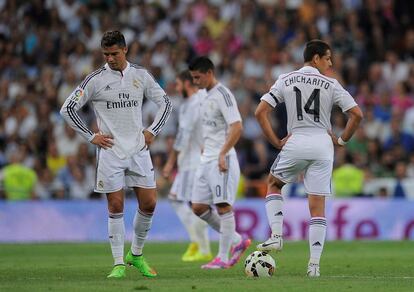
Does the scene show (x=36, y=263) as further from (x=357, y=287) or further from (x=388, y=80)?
(x=388, y=80)

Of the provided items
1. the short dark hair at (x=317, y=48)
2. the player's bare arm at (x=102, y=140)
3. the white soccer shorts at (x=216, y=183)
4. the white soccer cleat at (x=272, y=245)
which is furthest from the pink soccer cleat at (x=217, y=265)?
the short dark hair at (x=317, y=48)

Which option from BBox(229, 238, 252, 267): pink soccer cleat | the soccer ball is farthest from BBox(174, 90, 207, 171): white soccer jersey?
the soccer ball

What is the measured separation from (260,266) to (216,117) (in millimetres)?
3175

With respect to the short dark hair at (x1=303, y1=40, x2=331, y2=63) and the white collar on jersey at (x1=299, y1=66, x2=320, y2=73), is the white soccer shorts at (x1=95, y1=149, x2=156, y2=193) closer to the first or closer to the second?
the white collar on jersey at (x1=299, y1=66, x2=320, y2=73)

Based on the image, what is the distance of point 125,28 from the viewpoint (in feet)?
92.2

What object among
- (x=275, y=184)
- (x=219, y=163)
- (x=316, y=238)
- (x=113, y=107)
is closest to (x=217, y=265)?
(x=219, y=163)

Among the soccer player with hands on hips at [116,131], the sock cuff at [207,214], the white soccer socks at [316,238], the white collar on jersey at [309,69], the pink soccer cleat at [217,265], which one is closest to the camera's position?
the white soccer socks at [316,238]

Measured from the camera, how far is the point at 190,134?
1794 cm

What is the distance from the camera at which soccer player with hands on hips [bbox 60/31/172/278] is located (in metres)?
12.8

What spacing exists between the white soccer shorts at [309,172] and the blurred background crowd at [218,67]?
430 inches

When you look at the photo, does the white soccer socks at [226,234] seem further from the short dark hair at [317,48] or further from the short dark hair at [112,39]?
the short dark hair at [112,39]

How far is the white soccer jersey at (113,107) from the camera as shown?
12.8 m

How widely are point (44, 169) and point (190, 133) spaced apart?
27.2ft

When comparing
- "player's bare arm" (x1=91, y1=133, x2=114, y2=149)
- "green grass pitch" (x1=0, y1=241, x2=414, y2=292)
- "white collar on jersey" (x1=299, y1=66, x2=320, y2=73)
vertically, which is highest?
"white collar on jersey" (x1=299, y1=66, x2=320, y2=73)
